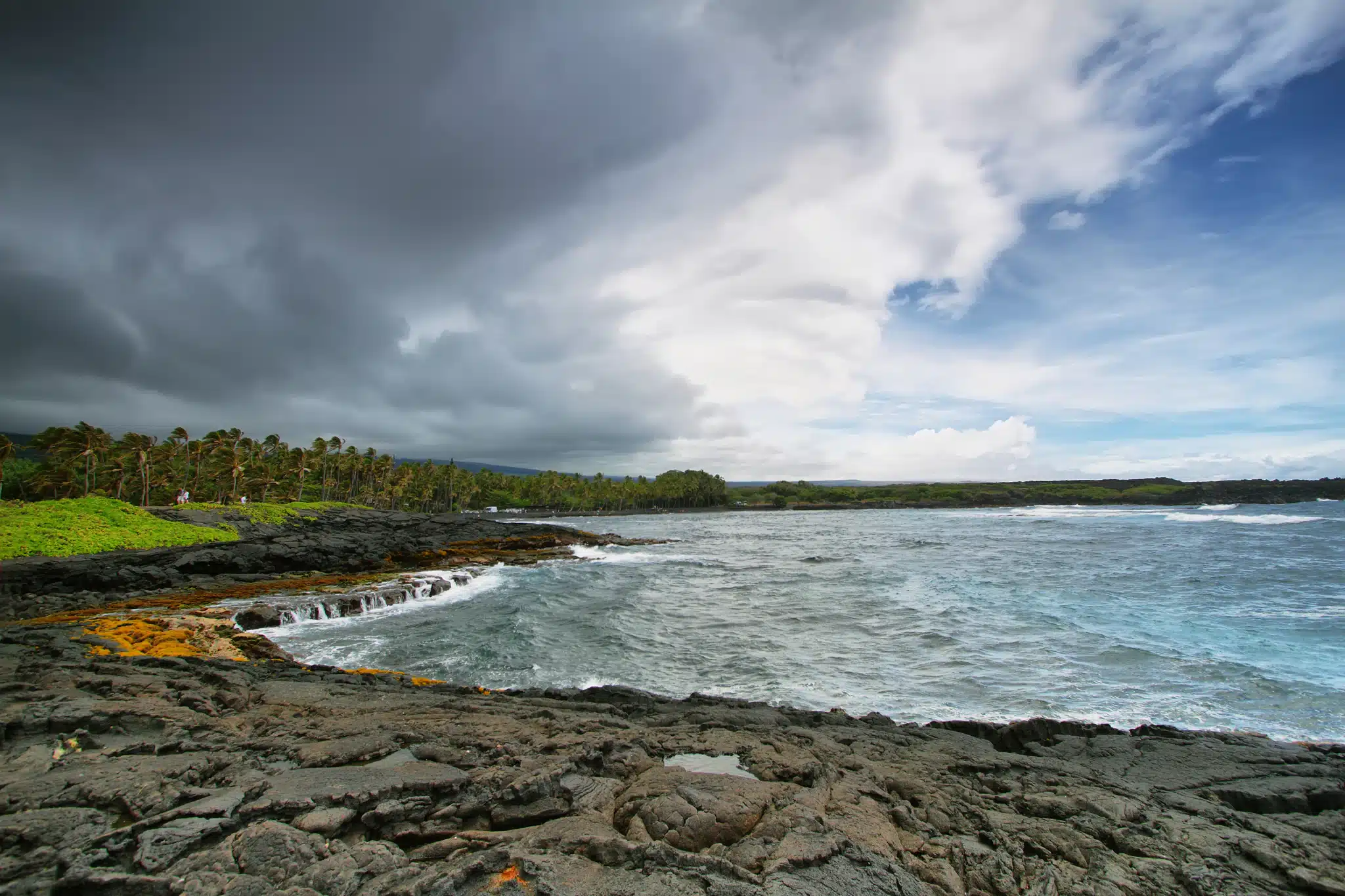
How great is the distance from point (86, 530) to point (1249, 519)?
411 feet

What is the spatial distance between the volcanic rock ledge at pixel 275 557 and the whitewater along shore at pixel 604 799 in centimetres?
1853

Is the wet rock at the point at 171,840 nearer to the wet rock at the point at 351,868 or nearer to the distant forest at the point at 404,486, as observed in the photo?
the wet rock at the point at 351,868

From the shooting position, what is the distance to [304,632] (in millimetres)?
18812

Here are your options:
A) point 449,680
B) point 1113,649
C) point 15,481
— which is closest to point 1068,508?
point 1113,649

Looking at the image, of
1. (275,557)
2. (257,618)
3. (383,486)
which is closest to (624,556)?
(275,557)

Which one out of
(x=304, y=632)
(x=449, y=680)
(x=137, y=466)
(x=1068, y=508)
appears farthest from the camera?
(x=1068, y=508)

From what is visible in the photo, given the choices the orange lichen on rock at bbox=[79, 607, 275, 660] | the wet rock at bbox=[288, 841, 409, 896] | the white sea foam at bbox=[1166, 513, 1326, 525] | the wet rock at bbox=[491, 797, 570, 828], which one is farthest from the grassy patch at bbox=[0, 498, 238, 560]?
the white sea foam at bbox=[1166, 513, 1326, 525]

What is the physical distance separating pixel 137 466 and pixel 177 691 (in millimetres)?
69707

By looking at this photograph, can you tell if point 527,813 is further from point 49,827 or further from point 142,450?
point 142,450

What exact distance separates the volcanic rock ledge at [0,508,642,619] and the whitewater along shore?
18.5m

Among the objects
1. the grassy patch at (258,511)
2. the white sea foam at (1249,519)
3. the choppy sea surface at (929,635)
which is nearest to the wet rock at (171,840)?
the choppy sea surface at (929,635)

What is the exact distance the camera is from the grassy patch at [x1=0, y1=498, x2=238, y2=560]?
26.9m

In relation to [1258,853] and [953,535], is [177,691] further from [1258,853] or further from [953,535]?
[953,535]

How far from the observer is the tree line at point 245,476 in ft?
181
